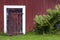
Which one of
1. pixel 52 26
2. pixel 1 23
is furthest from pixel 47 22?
pixel 1 23

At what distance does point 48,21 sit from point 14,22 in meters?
1.89

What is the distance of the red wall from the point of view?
15.0m

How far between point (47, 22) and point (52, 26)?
0.32 m

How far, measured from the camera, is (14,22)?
15.4 metres

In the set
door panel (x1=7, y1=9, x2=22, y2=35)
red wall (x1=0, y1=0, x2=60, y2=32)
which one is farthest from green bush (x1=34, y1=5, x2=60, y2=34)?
door panel (x1=7, y1=9, x2=22, y2=35)

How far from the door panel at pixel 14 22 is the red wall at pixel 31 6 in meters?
0.37

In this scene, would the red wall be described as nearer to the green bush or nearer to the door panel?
the door panel

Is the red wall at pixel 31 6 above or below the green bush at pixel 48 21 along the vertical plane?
above

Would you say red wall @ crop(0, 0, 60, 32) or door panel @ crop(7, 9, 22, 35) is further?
door panel @ crop(7, 9, 22, 35)

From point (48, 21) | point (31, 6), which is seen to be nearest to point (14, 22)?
point (31, 6)

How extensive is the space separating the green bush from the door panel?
39.1 inches

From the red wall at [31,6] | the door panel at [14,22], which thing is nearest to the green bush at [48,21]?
the red wall at [31,6]

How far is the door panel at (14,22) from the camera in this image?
49.9 feet

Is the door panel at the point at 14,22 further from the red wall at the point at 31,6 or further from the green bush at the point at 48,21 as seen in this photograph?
the green bush at the point at 48,21
